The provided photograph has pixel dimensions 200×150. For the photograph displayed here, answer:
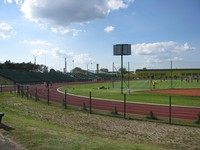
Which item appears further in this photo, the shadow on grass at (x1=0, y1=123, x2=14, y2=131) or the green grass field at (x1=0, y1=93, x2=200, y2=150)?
the shadow on grass at (x1=0, y1=123, x2=14, y2=131)

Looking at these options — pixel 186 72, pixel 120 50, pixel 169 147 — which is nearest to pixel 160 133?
pixel 169 147

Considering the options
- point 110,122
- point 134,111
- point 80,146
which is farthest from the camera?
point 134,111

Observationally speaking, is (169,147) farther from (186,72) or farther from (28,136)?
(186,72)

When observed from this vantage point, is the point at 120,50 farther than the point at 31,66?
No

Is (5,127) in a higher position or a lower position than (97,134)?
higher

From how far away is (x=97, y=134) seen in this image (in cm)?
1262

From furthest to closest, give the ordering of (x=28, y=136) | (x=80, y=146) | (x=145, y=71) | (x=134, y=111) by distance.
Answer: (x=145, y=71), (x=134, y=111), (x=28, y=136), (x=80, y=146)

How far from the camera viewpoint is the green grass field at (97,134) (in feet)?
29.4

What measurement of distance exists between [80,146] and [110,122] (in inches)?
301

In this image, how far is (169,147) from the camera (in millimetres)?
10508

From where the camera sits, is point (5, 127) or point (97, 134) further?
point (97, 134)

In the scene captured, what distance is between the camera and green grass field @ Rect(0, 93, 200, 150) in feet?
29.4

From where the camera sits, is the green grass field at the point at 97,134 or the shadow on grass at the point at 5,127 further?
the shadow on grass at the point at 5,127

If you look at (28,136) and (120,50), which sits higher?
(120,50)
